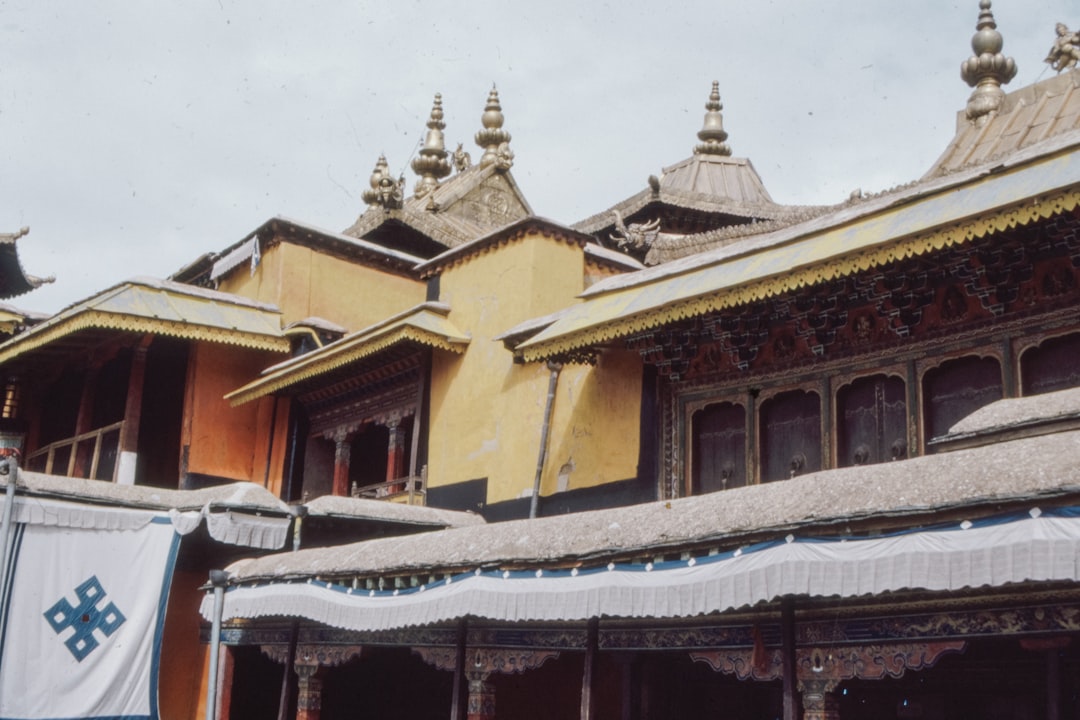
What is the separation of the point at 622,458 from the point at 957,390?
132 inches

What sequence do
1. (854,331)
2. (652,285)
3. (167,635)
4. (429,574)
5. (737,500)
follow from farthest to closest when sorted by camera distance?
(167,635)
(652,285)
(854,331)
(429,574)
(737,500)

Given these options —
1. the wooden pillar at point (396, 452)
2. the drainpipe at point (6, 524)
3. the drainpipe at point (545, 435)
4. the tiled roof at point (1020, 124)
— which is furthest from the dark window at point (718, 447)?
the drainpipe at point (6, 524)

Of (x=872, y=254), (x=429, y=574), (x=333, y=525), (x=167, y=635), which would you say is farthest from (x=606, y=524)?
(x=167, y=635)

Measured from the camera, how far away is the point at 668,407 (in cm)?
1066

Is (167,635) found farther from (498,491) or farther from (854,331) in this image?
(854,331)

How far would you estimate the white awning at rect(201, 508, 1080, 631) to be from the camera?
5.05m

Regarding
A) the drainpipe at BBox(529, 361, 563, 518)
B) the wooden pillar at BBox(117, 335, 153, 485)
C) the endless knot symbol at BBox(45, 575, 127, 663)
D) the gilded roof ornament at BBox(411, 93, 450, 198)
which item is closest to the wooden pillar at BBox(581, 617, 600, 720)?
the drainpipe at BBox(529, 361, 563, 518)

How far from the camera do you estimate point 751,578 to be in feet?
20.0

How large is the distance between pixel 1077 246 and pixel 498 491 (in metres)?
6.14

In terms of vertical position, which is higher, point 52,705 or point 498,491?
point 498,491

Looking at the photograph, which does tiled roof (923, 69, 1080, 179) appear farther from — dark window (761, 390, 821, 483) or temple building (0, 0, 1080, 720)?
dark window (761, 390, 821, 483)

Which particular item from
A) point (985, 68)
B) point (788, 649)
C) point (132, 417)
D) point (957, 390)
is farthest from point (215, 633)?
point (985, 68)

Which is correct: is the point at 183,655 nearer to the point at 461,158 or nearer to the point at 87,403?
the point at 87,403

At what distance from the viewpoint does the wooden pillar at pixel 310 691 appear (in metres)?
9.88
